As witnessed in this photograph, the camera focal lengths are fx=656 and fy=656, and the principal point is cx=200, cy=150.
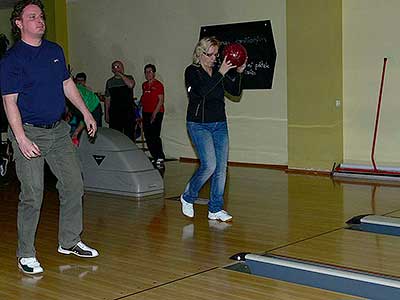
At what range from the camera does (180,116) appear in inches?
390

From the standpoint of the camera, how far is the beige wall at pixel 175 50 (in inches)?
343

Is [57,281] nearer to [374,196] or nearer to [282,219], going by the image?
[282,219]

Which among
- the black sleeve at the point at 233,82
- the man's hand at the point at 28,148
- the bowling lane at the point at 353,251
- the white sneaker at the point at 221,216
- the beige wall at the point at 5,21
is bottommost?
the bowling lane at the point at 353,251

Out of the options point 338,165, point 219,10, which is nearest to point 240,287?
point 338,165

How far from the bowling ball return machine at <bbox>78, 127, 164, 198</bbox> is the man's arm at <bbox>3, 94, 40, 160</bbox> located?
9.48 ft

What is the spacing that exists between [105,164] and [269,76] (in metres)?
2.94

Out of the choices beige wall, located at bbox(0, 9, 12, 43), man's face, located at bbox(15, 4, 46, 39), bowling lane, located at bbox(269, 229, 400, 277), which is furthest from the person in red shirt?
man's face, located at bbox(15, 4, 46, 39)

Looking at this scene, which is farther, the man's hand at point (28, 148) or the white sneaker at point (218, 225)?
the white sneaker at point (218, 225)

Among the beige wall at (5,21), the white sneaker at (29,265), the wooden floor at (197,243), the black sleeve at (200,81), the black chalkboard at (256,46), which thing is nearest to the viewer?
the wooden floor at (197,243)

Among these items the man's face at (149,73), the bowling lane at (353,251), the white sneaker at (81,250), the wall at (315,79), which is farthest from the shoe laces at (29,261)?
the man's face at (149,73)

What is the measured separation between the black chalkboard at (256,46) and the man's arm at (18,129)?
5.54 meters

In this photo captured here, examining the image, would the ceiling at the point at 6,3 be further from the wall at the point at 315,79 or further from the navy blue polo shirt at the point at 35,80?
the navy blue polo shirt at the point at 35,80

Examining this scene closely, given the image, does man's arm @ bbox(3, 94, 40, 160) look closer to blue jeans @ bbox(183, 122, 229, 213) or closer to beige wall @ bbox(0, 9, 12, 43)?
blue jeans @ bbox(183, 122, 229, 213)

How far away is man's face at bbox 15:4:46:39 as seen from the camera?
3.60m
